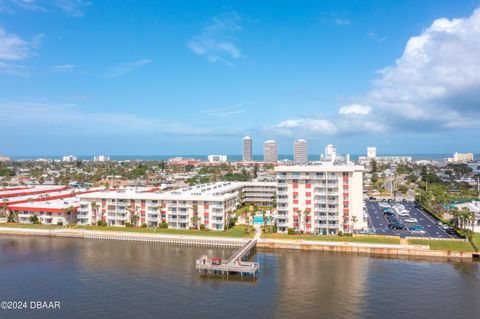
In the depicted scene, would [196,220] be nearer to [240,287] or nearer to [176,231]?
[176,231]

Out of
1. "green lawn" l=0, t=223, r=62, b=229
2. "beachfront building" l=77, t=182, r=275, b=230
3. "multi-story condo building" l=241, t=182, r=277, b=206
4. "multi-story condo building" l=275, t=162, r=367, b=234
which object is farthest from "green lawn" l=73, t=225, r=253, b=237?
"multi-story condo building" l=241, t=182, r=277, b=206

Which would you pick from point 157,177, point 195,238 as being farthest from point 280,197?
point 157,177

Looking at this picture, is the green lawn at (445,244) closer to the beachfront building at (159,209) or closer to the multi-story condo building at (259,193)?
the beachfront building at (159,209)

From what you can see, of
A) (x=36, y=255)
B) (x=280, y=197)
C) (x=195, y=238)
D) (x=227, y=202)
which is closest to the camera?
(x=36, y=255)

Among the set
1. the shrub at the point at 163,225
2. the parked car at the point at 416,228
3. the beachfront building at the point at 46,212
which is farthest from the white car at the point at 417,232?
the beachfront building at the point at 46,212

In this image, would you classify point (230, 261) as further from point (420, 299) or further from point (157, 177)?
point (157, 177)
